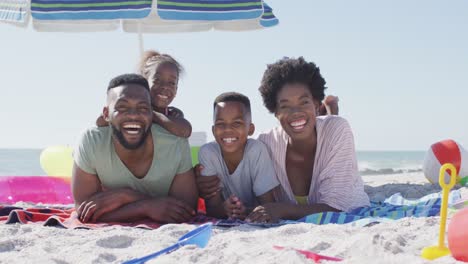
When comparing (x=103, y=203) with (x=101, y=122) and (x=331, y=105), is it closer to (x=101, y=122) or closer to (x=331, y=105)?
(x=101, y=122)

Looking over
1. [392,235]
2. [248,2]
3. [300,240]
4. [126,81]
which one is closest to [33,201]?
[126,81]

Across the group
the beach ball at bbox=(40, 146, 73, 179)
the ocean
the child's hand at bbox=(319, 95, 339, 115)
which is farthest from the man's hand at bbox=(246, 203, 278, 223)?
the ocean

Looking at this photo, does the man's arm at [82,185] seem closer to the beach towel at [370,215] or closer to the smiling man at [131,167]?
the smiling man at [131,167]

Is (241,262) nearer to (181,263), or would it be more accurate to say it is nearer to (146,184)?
(181,263)

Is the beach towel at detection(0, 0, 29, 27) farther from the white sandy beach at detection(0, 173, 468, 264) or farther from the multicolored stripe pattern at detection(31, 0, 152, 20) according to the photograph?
the white sandy beach at detection(0, 173, 468, 264)

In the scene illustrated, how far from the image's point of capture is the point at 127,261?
2.12 meters

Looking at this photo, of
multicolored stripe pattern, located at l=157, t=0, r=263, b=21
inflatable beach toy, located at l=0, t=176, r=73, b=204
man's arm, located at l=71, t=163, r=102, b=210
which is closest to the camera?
man's arm, located at l=71, t=163, r=102, b=210

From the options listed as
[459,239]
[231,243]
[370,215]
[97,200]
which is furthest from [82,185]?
[459,239]

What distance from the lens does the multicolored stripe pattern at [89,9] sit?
6.07 metres

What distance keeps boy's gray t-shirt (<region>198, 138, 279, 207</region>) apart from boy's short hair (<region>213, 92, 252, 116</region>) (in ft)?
0.89

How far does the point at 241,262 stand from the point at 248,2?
455 cm

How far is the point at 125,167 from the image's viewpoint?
363 centimetres

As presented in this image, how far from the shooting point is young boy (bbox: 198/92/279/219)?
378 cm

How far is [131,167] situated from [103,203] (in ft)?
1.17
